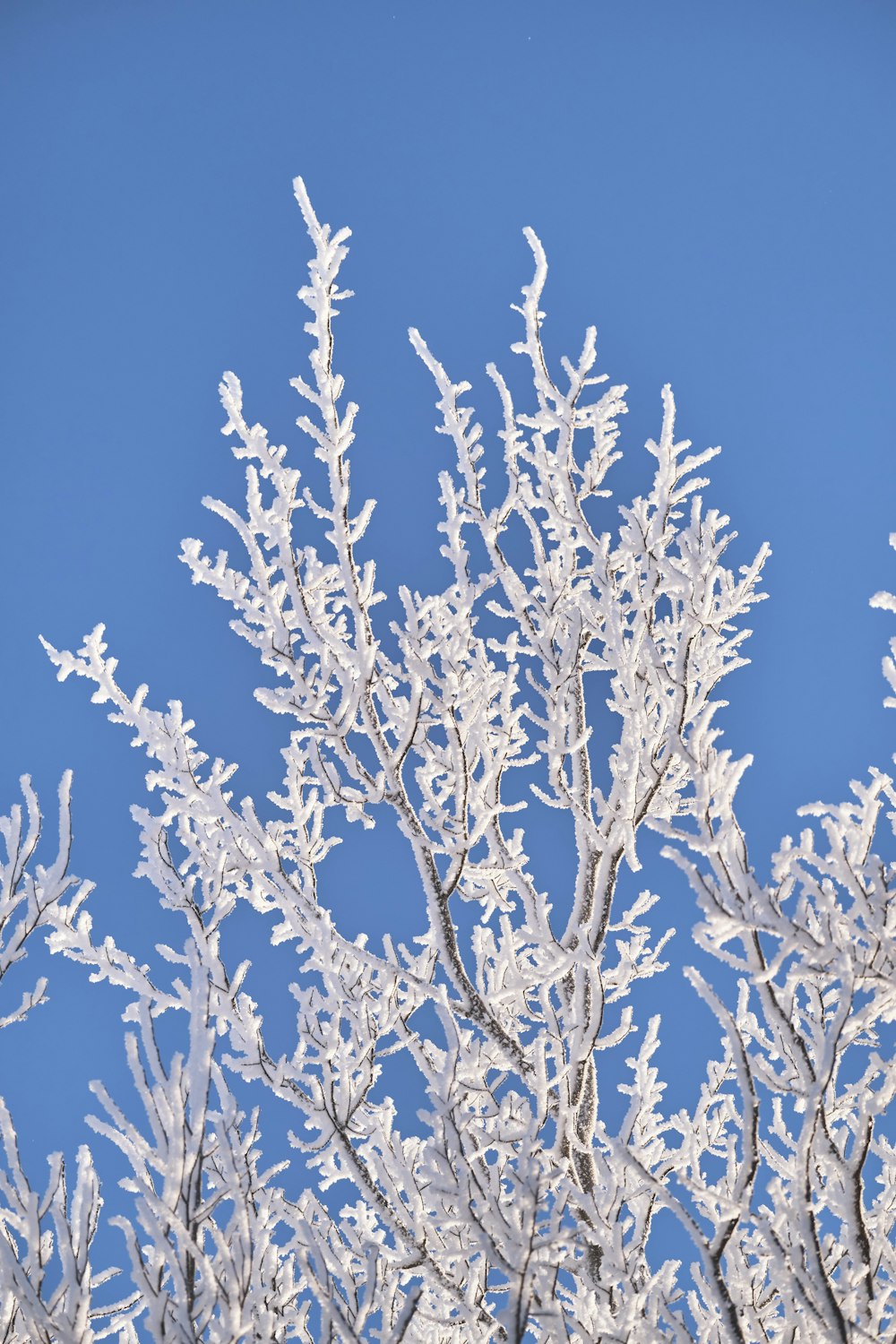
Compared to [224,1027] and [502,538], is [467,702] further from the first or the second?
[224,1027]

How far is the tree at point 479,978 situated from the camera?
2113 millimetres

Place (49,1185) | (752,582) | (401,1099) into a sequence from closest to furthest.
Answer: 1. (49,1185)
2. (752,582)
3. (401,1099)

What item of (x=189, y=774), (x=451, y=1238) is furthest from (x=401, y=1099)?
(x=189, y=774)

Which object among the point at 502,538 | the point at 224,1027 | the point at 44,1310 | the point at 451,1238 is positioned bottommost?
the point at 44,1310

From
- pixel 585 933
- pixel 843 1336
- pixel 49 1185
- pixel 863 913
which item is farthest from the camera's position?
pixel 585 933

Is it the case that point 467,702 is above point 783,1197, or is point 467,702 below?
above

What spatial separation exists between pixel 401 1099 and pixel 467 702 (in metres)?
3.32

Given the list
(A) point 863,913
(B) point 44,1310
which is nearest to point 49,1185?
(B) point 44,1310

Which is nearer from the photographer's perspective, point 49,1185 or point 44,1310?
point 44,1310

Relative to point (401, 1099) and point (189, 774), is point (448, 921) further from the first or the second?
point (401, 1099)

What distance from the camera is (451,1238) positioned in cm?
352

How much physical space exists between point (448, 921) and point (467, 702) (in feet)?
3.00

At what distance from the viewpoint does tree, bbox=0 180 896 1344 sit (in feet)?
6.93

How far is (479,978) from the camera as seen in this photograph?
434cm
